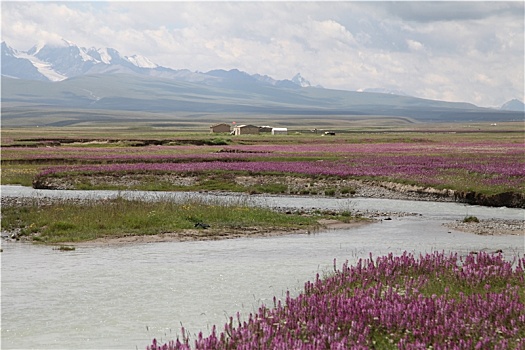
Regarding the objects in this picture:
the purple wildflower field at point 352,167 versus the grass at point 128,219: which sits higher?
the purple wildflower field at point 352,167

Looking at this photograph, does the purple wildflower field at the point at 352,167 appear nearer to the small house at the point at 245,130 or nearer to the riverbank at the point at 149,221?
the riverbank at the point at 149,221

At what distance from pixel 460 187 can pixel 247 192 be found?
14.8 metres

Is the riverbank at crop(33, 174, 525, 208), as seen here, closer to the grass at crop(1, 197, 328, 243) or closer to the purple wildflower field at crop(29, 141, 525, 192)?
the purple wildflower field at crop(29, 141, 525, 192)

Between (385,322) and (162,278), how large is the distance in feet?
30.6

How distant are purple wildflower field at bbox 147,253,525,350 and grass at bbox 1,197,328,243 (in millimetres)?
15916

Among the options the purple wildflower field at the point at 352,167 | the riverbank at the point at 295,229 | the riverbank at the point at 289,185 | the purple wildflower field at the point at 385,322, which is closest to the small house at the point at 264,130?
the purple wildflower field at the point at 352,167

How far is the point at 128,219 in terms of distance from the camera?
3183 cm

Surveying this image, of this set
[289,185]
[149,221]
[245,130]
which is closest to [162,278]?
[149,221]

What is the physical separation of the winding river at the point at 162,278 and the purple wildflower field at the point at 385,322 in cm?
209

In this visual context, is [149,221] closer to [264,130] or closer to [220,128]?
[264,130]

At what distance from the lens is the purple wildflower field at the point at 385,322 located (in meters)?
11.2

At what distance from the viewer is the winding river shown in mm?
14922

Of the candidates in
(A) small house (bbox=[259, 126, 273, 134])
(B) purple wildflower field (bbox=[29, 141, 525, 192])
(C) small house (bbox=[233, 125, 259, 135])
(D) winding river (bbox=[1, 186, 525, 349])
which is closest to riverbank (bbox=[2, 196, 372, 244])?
(D) winding river (bbox=[1, 186, 525, 349])

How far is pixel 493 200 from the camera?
4347 cm
